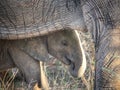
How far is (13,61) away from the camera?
545 cm

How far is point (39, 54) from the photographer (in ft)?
17.8

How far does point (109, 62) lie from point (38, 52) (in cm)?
94

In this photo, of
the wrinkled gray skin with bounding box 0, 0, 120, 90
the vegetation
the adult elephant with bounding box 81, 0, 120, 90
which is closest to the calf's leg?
the vegetation

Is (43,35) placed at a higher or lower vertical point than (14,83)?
higher

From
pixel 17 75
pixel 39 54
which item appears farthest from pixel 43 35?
pixel 17 75

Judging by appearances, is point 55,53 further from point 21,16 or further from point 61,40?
point 21,16

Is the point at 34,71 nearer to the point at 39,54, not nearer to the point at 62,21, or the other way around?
the point at 39,54

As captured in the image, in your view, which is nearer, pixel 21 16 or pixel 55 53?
pixel 21 16

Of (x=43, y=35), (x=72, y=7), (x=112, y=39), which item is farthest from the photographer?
(x=43, y=35)

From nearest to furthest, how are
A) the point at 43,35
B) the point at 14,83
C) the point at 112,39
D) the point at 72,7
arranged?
the point at 112,39
the point at 72,7
the point at 43,35
the point at 14,83

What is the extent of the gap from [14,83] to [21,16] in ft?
2.66

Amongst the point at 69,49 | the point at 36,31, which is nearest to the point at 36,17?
the point at 36,31

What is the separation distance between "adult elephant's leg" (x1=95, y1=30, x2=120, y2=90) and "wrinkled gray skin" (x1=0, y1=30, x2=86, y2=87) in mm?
812

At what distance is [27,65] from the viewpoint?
17.7 feet
